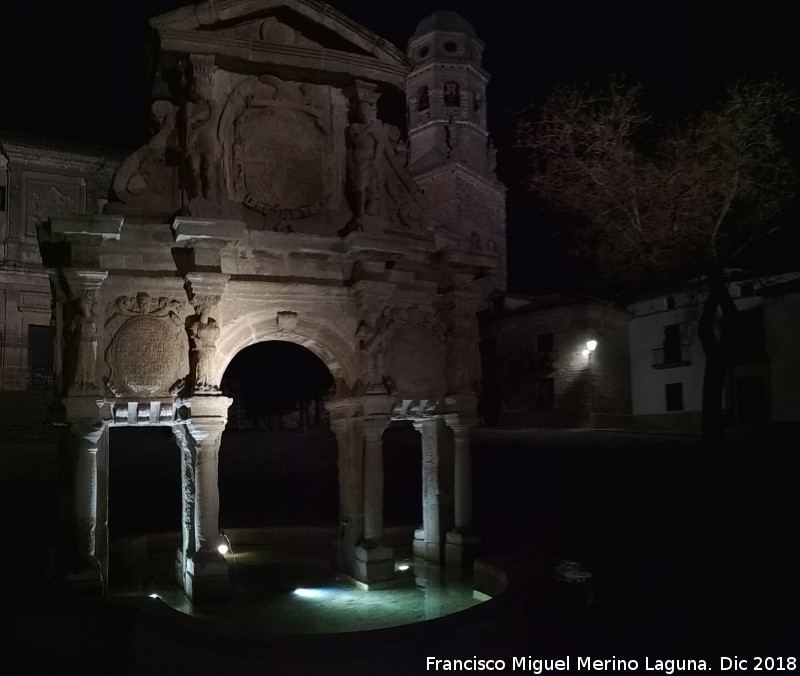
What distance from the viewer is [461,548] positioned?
10391 millimetres

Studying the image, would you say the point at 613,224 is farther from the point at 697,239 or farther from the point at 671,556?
the point at 671,556

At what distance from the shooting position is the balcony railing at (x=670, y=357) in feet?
100.0

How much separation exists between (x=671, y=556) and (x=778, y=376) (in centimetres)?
1835

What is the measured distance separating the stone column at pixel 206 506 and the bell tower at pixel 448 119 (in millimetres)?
30318

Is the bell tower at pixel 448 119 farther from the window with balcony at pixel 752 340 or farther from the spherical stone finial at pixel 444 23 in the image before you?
the window with balcony at pixel 752 340

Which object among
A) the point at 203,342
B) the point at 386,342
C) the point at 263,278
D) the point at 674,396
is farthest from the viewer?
the point at 674,396

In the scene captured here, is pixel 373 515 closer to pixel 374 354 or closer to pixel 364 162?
pixel 374 354

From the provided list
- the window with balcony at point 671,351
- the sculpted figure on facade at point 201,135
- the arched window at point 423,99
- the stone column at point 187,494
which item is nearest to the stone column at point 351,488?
the stone column at point 187,494

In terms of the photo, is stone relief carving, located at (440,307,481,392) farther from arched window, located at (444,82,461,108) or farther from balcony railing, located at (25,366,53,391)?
arched window, located at (444,82,461,108)

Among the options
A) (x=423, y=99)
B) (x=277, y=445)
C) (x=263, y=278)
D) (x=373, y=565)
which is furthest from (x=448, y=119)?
(x=373, y=565)

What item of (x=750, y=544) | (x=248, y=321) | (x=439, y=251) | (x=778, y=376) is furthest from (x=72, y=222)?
(x=778, y=376)

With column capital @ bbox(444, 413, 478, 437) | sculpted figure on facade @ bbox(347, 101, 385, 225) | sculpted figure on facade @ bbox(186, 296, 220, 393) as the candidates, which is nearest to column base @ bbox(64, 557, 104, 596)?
sculpted figure on facade @ bbox(186, 296, 220, 393)

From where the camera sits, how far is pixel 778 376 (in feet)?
86.7

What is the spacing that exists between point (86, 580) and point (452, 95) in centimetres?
3543
